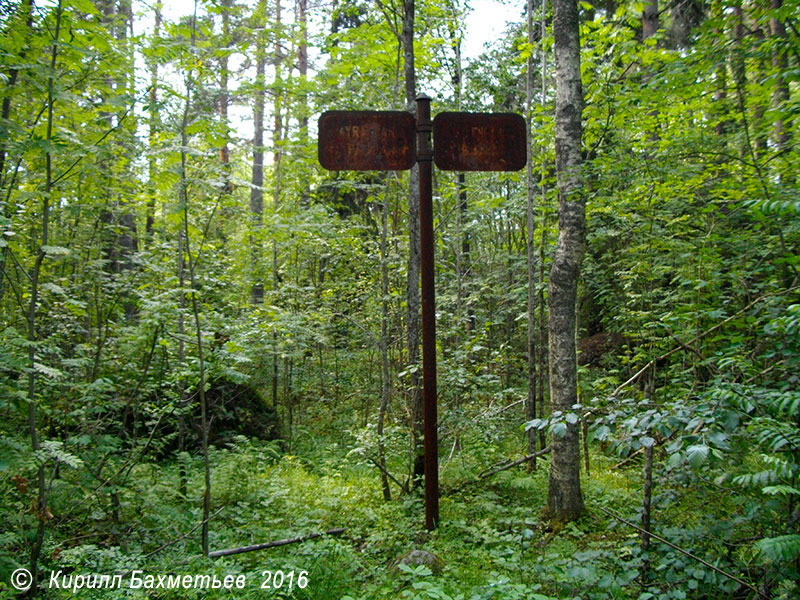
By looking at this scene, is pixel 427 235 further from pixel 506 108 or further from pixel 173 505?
pixel 506 108

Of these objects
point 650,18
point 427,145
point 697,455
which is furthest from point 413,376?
point 650,18

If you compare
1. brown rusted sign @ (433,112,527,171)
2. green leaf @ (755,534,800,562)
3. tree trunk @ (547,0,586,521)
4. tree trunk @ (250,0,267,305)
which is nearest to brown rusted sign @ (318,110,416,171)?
brown rusted sign @ (433,112,527,171)

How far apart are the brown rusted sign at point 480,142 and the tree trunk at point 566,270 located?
1.11 metres

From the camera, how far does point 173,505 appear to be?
523 centimetres

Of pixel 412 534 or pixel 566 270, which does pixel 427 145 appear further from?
pixel 412 534

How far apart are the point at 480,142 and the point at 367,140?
0.82 m

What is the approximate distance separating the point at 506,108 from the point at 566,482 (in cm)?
994

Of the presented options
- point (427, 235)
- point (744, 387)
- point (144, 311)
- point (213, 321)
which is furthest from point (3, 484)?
point (744, 387)

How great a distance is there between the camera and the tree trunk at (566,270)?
14.6 feet

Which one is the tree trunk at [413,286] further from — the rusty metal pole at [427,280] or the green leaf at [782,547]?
the green leaf at [782,547]

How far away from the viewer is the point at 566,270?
14.7ft

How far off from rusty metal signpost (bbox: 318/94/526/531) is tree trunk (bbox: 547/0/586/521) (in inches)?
45.8

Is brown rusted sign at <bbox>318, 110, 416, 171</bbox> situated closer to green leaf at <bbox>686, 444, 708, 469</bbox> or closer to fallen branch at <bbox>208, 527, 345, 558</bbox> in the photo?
green leaf at <bbox>686, 444, 708, 469</bbox>

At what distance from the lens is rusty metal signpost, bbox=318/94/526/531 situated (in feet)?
11.4
